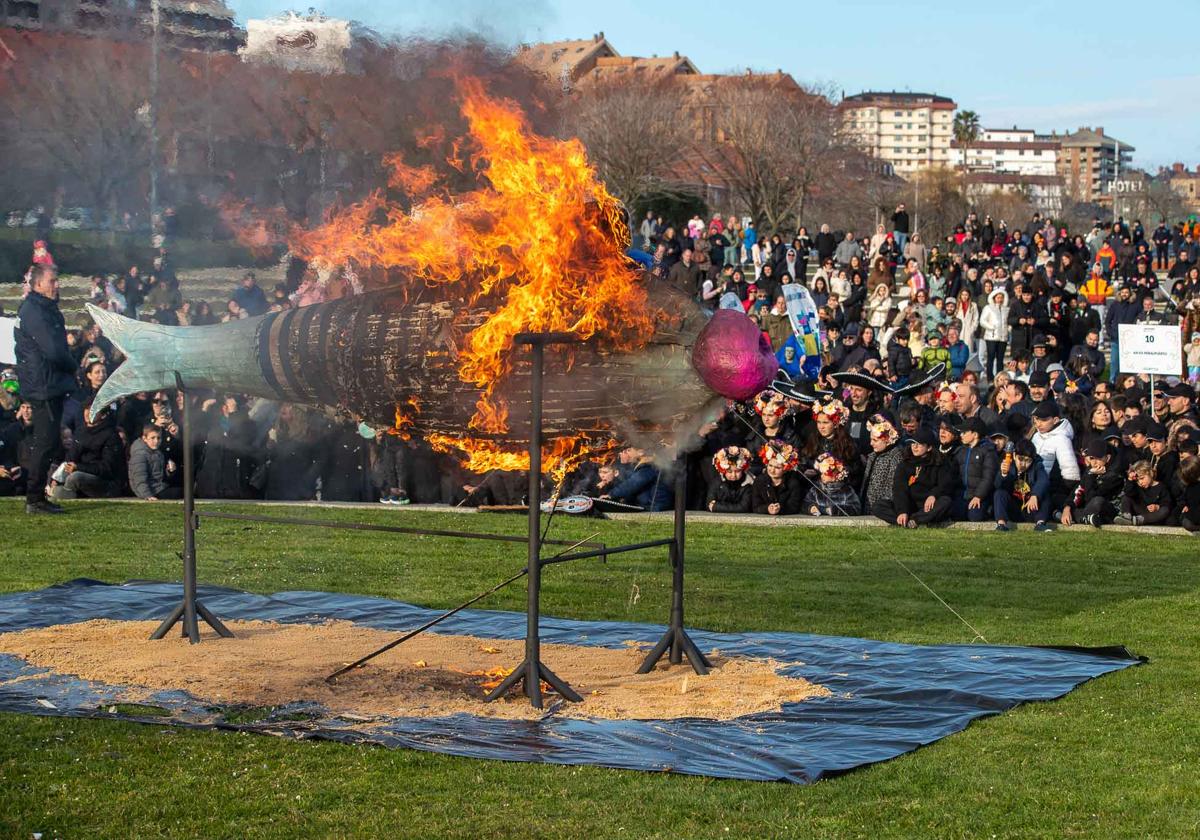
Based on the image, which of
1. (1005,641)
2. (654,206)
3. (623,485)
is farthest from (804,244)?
(1005,641)

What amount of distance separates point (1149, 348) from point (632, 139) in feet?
103

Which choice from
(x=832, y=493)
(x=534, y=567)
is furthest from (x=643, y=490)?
(x=534, y=567)

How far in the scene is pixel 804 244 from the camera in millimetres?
36062

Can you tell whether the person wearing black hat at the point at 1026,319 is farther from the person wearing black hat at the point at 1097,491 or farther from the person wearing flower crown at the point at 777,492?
the person wearing flower crown at the point at 777,492

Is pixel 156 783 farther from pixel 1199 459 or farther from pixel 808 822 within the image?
pixel 1199 459

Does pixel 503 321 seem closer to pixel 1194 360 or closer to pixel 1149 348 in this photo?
pixel 1149 348

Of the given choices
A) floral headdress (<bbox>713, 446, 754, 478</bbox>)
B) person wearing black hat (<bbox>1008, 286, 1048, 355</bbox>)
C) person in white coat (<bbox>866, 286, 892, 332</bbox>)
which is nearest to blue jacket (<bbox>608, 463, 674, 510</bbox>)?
floral headdress (<bbox>713, 446, 754, 478</bbox>)

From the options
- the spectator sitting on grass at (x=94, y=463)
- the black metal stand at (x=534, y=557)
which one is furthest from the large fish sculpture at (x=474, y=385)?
the spectator sitting on grass at (x=94, y=463)

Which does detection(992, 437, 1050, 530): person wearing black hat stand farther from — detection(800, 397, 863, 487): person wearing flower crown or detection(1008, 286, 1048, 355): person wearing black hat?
detection(1008, 286, 1048, 355): person wearing black hat

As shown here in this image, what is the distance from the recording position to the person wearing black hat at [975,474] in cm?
1527

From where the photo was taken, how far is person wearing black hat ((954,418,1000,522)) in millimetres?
15273

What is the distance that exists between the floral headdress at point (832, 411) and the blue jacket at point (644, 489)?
6.07 feet

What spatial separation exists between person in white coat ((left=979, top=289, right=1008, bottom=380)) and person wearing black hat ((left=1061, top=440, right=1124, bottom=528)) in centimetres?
862

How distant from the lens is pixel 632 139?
A: 163ft
